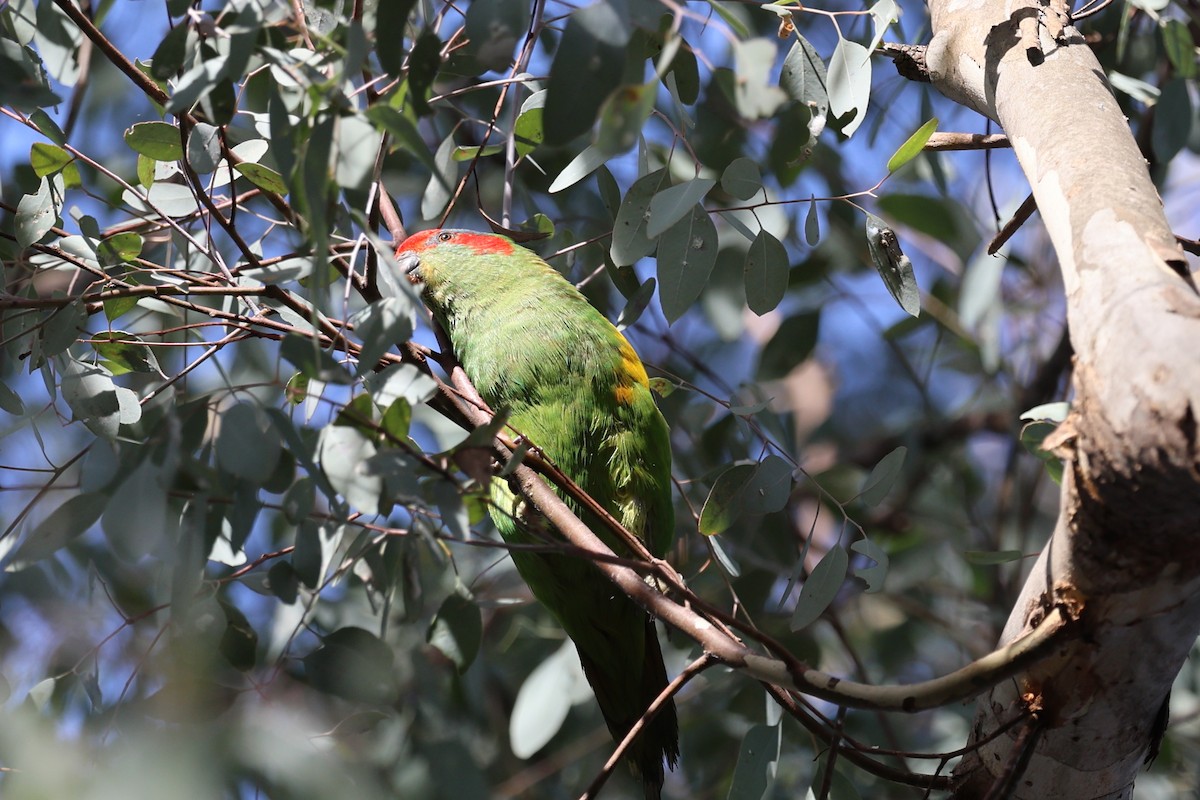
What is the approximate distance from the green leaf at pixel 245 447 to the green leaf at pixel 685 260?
74 cm

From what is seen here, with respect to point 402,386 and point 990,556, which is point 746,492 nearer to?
point 990,556

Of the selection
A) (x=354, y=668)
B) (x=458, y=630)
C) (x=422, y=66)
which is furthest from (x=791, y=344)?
(x=422, y=66)

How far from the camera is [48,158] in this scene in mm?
1714

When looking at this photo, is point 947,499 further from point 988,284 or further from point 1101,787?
point 1101,787

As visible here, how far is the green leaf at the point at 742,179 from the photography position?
172cm

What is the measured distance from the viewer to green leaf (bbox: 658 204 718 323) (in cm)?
175

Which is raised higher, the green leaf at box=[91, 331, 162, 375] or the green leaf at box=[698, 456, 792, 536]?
the green leaf at box=[91, 331, 162, 375]

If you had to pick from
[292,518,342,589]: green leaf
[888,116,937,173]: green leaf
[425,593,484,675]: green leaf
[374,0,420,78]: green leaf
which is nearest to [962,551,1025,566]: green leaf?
[888,116,937,173]: green leaf

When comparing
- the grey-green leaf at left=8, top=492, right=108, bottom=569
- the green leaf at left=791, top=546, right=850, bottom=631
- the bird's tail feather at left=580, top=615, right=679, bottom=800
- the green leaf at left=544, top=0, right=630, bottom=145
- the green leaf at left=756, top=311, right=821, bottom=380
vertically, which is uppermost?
the green leaf at left=544, top=0, right=630, bottom=145

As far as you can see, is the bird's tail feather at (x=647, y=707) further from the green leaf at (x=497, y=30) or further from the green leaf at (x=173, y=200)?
the green leaf at (x=497, y=30)

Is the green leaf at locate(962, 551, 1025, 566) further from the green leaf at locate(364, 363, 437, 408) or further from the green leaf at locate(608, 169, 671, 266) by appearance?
the green leaf at locate(364, 363, 437, 408)

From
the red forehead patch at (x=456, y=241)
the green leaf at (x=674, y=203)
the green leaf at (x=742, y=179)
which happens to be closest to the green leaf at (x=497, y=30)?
the green leaf at (x=674, y=203)

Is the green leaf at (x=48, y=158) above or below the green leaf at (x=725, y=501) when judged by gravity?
above

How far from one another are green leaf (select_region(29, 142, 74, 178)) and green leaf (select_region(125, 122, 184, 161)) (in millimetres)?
147
